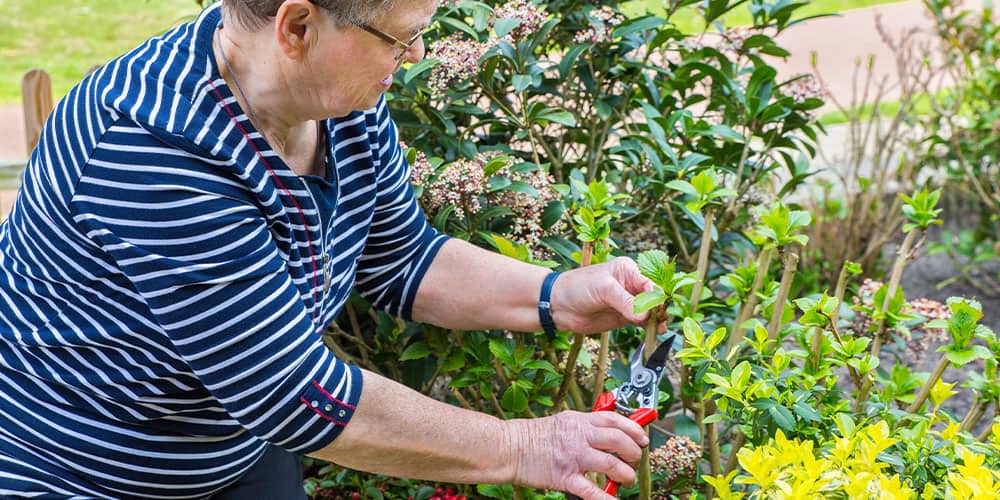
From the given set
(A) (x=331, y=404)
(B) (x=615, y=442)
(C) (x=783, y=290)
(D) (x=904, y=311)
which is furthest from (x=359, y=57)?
(D) (x=904, y=311)

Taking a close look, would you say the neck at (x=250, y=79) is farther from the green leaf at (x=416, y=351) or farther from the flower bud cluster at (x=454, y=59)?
the green leaf at (x=416, y=351)

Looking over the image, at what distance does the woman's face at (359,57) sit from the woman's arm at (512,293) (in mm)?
553

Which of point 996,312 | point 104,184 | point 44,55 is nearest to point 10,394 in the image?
point 104,184

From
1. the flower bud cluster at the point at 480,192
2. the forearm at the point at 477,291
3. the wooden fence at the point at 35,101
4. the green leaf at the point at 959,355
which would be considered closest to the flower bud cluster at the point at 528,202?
the flower bud cluster at the point at 480,192

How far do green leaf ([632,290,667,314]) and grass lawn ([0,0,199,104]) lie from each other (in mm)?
7574

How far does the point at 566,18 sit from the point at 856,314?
3.38 feet

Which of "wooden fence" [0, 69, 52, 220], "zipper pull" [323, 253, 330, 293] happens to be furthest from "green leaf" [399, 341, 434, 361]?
"wooden fence" [0, 69, 52, 220]

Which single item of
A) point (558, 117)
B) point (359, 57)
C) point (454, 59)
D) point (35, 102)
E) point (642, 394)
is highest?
point (359, 57)

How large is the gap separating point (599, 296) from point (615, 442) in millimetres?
343

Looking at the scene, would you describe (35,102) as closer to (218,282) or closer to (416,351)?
(416,351)

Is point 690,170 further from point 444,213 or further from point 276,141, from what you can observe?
point 276,141

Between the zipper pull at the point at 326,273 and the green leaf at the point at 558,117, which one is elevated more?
the green leaf at the point at 558,117

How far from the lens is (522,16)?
231 cm

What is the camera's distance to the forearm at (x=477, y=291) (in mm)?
2092
